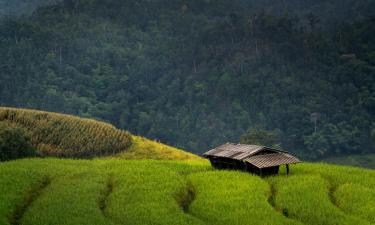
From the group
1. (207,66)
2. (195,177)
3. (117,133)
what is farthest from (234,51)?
(195,177)

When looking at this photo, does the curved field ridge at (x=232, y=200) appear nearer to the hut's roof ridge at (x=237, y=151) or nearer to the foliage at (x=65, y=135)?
the hut's roof ridge at (x=237, y=151)

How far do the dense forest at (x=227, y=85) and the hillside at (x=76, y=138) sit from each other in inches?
3886

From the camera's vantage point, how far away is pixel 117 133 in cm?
4984

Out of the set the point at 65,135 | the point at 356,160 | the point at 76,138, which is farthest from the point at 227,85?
the point at 65,135

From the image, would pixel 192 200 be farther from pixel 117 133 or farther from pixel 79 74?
pixel 79 74

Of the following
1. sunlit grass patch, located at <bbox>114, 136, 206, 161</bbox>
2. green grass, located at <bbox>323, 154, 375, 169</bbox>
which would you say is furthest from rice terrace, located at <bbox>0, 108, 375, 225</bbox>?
green grass, located at <bbox>323, 154, 375, 169</bbox>

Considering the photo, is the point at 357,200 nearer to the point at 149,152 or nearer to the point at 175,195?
the point at 175,195

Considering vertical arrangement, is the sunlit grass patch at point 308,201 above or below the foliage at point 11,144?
below

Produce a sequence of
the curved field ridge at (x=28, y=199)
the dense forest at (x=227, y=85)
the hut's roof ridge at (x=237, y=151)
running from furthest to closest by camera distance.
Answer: the dense forest at (x=227, y=85), the hut's roof ridge at (x=237, y=151), the curved field ridge at (x=28, y=199)

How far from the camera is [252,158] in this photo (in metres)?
29.3

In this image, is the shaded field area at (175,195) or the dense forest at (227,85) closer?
the shaded field area at (175,195)

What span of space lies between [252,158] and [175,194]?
17.7 ft

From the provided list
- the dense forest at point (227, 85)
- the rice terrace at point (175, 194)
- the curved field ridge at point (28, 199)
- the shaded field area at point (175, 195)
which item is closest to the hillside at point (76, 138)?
the rice terrace at point (175, 194)

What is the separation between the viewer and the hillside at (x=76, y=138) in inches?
1797
